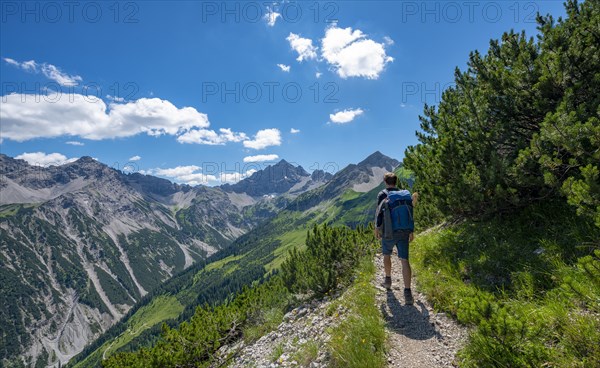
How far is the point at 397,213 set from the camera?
31.5 ft

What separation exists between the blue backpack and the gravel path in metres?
2.05

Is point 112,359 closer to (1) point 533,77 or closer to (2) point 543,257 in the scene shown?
(2) point 543,257

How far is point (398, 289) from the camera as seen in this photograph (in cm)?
1045

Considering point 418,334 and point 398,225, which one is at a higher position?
point 398,225

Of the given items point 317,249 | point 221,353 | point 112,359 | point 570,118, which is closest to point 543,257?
point 570,118

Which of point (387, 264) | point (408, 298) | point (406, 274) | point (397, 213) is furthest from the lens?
point (387, 264)

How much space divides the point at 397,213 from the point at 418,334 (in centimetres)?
344

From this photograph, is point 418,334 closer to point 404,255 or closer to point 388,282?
point 404,255

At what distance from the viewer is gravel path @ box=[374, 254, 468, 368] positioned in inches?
254

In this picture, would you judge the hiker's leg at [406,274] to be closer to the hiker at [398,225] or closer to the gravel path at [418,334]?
the hiker at [398,225]

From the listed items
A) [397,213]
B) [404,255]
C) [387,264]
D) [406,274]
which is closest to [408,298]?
[406,274]

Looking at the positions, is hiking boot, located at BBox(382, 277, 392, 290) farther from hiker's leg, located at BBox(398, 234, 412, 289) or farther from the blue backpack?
the blue backpack

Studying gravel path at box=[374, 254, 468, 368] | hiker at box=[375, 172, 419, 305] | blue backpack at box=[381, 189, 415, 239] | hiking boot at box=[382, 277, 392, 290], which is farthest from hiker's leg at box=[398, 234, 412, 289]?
hiking boot at box=[382, 277, 392, 290]

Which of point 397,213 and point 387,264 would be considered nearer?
point 397,213
